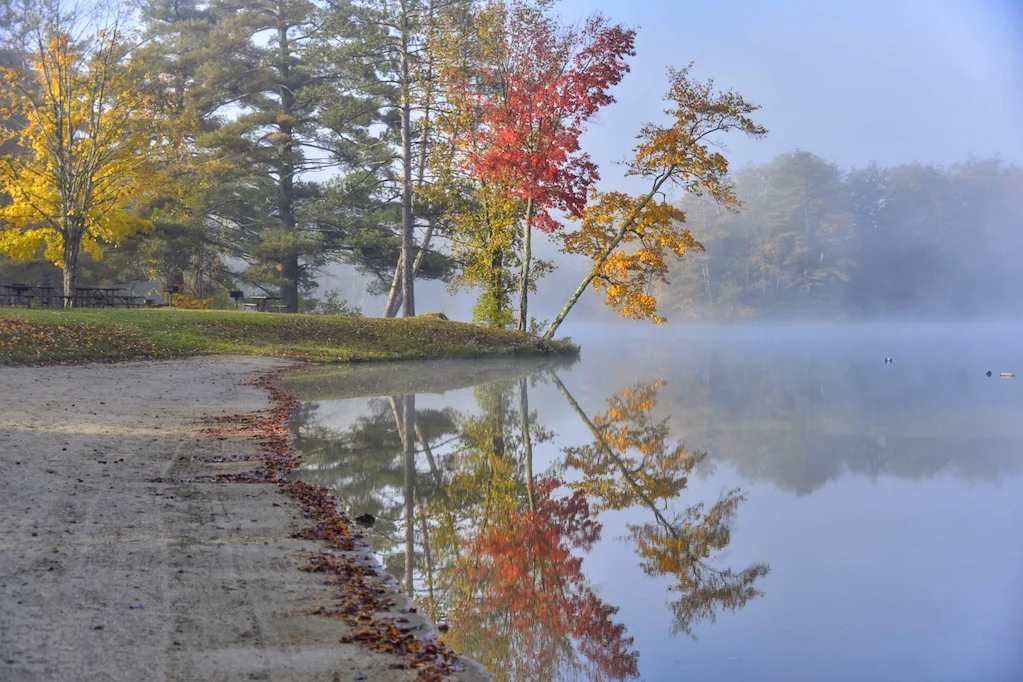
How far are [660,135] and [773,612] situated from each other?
18.0 meters

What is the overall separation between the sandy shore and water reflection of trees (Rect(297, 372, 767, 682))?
→ 2.31 ft

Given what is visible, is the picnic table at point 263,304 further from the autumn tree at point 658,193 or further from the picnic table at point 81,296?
the autumn tree at point 658,193

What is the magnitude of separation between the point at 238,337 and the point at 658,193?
34.8 ft

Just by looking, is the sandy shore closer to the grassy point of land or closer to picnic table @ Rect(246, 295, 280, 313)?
the grassy point of land

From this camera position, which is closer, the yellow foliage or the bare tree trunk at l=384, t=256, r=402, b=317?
the yellow foliage

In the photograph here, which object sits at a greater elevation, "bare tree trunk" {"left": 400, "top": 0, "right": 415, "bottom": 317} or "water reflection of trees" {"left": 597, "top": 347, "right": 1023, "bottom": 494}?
"bare tree trunk" {"left": 400, "top": 0, "right": 415, "bottom": 317}

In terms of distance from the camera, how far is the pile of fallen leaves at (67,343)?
1462cm

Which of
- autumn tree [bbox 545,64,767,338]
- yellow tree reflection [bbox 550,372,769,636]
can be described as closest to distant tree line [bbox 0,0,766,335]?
autumn tree [bbox 545,64,767,338]

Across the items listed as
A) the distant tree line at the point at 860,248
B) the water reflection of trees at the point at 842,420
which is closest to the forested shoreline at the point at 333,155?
the water reflection of trees at the point at 842,420

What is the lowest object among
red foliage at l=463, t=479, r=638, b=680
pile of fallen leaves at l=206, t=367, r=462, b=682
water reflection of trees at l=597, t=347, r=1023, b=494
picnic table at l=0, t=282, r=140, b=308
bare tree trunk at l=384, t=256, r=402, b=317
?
red foliage at l=463, t=479, r=638, b=680

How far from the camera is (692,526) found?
6613mm

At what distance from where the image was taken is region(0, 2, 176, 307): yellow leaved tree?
22359 millimetres

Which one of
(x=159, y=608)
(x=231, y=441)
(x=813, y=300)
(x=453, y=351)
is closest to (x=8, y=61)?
(x=453, y=351)

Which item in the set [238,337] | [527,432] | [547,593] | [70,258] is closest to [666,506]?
[547,593]
